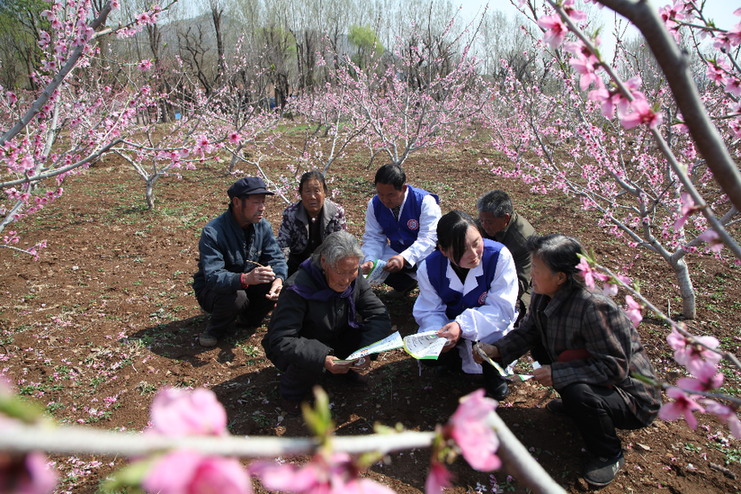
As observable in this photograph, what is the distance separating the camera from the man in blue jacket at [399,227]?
3854 millimetres

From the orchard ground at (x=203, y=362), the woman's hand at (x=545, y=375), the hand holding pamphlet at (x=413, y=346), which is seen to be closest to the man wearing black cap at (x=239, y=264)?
the orchard ground at (x=203, y=362)

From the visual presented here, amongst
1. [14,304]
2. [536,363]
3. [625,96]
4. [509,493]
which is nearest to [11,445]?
[625,96]

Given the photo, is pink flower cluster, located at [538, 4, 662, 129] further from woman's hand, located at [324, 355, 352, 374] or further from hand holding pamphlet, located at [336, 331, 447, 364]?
woman's hand, located at [324, 355, 352, 374]

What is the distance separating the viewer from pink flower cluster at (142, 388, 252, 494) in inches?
15.4

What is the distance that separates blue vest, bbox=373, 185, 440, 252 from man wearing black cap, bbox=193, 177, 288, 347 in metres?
0.97

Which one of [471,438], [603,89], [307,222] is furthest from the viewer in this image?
[307,222]

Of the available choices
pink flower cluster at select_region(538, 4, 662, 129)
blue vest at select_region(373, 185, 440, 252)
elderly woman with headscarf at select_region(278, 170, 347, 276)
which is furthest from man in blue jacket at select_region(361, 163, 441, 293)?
pink flower cluster at select_region(538, 4, 662, 129)

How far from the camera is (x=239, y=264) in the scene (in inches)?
143

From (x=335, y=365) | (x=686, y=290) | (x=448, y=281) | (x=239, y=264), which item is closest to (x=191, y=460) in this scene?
(x=335, y=365)

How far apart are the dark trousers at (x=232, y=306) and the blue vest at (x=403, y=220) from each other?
3.87 ft

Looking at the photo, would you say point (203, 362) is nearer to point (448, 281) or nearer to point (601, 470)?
point (448, 281)

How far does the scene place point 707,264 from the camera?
195 inches

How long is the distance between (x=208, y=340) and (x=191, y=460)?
11.1 feet

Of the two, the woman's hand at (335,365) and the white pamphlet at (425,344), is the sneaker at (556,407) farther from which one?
the woman's hand at (335,365)
